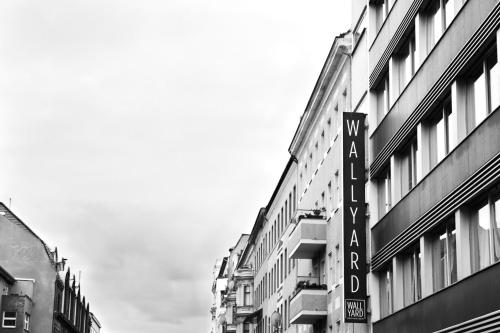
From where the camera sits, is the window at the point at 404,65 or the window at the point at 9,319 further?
the window at the point at 9,319

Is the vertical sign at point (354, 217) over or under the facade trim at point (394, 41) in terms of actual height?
under

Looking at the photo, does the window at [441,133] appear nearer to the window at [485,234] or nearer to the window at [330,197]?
the window at [485,234]

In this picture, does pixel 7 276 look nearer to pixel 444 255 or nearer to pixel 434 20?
pixel 434 20

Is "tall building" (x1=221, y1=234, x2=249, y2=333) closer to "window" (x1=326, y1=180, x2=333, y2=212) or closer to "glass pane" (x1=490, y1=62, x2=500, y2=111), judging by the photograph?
"window" (x1=326, y1=180, x2=333, y2=212)

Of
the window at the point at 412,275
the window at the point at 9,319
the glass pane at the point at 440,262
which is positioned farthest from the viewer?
the window at the point at 9,319

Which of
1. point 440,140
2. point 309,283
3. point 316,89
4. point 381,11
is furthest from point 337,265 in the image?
point 440,140

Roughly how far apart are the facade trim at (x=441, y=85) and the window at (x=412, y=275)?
348 cm

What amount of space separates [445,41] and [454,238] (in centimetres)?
522

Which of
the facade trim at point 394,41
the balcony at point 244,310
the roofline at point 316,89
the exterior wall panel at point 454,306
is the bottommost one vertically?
the exterior wall panel at point 454,306

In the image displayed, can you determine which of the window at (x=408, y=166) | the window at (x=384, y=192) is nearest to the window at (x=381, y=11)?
the window at (x=384, y=192)

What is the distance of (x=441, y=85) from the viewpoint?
24.9 meters

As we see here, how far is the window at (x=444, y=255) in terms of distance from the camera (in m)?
24.3

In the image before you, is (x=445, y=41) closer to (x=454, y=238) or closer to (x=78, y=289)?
(x=454, y=238)

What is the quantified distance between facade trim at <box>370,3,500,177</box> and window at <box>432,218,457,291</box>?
3.52 meters
